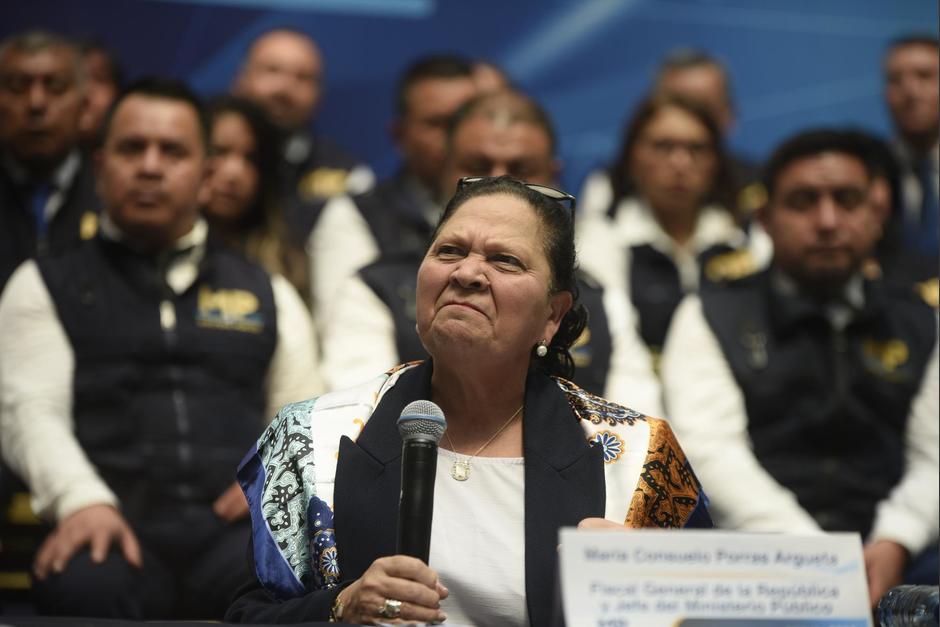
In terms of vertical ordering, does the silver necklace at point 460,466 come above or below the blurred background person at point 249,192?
below

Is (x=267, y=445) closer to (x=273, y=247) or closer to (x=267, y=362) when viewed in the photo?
(x=267, y=362)

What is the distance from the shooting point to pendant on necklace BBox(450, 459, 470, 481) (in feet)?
7.39

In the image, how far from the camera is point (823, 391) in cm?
366

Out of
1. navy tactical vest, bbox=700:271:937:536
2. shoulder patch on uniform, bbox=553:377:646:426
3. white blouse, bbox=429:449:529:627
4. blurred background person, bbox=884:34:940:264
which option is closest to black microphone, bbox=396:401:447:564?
white blouse, bbox=429:449:529:627

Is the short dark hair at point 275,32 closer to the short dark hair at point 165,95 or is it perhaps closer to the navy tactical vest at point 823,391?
the short dark hair at point 165,95

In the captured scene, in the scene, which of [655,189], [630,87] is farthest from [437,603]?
[630,87]

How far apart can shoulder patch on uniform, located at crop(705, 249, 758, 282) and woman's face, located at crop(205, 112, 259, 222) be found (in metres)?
1.63

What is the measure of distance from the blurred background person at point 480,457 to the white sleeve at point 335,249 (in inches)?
77.4

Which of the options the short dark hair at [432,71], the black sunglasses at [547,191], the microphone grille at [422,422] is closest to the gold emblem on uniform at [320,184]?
the short dark hair at [432,71]

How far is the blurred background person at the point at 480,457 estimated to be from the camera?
211cm

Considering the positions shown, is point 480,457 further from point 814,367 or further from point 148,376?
point 814,367

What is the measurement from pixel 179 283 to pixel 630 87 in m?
3.00

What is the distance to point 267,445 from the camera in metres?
2.28

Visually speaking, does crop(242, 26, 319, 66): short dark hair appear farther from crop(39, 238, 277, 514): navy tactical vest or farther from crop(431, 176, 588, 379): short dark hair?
crop(431, 176, 588, 379): short dark hair
